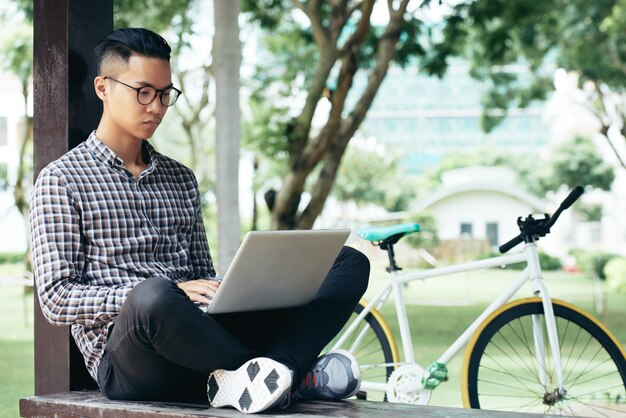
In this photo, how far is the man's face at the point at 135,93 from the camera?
2.83 metres

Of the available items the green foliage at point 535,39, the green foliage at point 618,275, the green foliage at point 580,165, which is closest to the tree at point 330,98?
the green foliage at point 535,39

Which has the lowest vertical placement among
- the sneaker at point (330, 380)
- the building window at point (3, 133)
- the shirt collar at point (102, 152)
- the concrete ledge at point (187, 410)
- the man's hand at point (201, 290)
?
the concrete ledge at point (187, 410)

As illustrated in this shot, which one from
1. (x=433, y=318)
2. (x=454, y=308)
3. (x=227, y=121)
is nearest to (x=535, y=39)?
(x=454, y=308)

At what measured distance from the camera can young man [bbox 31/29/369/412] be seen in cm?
250

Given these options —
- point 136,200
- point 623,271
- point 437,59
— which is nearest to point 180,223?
point 136,200

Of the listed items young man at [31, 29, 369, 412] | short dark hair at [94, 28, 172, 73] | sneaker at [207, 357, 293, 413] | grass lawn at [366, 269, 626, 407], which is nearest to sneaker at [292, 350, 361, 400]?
young man at [31, 29, 369, 412]

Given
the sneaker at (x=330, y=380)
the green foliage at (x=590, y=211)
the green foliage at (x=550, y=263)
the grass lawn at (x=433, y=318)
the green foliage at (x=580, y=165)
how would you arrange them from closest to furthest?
the sneaker at (x=330, y=380) < the grass lawn at (x=433, y=318) < the green foliage at (x=550, y=263) < the green foliage at (x=580, y=165) < the green foliage at (x=590, y=211)

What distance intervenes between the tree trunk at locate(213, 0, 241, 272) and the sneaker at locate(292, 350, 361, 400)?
4.73 m

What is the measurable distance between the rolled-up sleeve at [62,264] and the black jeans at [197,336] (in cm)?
11

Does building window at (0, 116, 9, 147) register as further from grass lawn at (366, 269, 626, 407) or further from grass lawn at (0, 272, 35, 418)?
grass lawn at (0, 272, 35, 418)

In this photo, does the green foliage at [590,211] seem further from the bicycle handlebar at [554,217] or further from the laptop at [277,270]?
the laptop at [277,270]

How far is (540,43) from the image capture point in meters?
16.9

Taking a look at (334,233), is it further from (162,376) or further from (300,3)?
(300,3)

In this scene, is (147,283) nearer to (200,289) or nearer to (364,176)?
(200,289)
